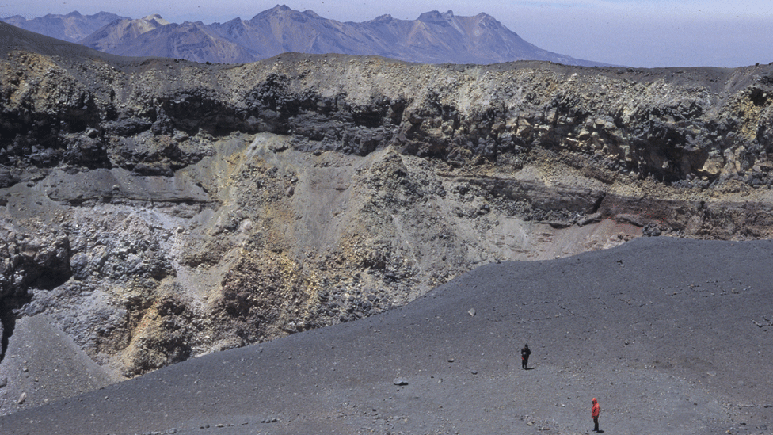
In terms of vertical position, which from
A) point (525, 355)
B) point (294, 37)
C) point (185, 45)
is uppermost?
point (294, 37)

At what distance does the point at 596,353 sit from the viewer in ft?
60.3

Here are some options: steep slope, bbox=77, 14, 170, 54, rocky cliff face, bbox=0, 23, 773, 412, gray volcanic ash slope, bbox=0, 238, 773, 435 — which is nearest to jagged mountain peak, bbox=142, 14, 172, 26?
steep slope, bbox=77, 14, 170, 54

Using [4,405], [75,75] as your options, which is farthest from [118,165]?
[4,405]

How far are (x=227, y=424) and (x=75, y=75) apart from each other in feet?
59.8

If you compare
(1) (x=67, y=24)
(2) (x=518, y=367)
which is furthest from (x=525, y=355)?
(1) (x=67, y=24)

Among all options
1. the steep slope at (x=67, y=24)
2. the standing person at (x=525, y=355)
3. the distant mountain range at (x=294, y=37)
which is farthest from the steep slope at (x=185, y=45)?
the standing person at (x=525, y=355)

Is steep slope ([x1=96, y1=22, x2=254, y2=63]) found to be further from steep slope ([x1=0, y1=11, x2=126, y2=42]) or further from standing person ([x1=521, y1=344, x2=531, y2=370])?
standing person ([x1=521, y1=344, x2=531, y2=370])

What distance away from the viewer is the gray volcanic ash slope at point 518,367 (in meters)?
15.8

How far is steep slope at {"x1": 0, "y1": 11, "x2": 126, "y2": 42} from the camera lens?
92000 millimetres

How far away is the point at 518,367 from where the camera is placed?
720 inches

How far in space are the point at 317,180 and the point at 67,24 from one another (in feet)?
296

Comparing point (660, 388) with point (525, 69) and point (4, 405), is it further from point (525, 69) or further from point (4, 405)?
point (4, 405)

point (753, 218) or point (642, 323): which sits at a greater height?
point (753, 218)

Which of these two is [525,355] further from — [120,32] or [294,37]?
[294,37]
